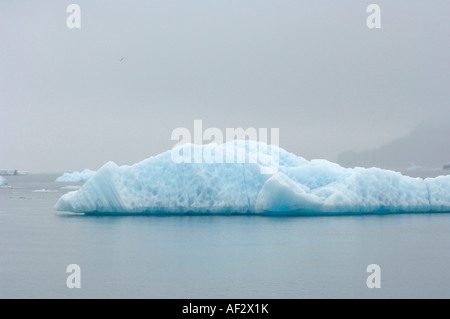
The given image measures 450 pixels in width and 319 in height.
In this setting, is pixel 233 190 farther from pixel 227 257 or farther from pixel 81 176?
pixel 81 176

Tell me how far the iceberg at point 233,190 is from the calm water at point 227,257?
475mm

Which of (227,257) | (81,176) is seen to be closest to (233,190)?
(227,257)

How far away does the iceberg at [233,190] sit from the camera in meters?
18.8

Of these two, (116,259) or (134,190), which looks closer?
(116,259)

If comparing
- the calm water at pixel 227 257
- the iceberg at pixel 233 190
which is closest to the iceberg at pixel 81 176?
the iceberg at pixel 233 190

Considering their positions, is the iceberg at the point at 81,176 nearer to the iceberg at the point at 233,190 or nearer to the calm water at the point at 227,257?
the iceberg at the point at 233,190

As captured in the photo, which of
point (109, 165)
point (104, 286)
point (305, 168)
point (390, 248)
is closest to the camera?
point (104, 286)

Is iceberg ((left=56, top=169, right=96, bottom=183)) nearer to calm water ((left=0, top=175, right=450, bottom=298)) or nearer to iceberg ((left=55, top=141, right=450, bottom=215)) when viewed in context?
iceberg ((left=55, top=141, right=450, bottom=215))

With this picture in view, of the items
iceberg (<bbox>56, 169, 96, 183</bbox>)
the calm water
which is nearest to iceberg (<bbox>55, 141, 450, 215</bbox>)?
the calm water

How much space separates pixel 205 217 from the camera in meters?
19.2

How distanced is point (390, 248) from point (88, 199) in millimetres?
9907

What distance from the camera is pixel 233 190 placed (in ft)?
62.6

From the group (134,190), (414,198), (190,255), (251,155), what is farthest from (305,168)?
(190,255)
